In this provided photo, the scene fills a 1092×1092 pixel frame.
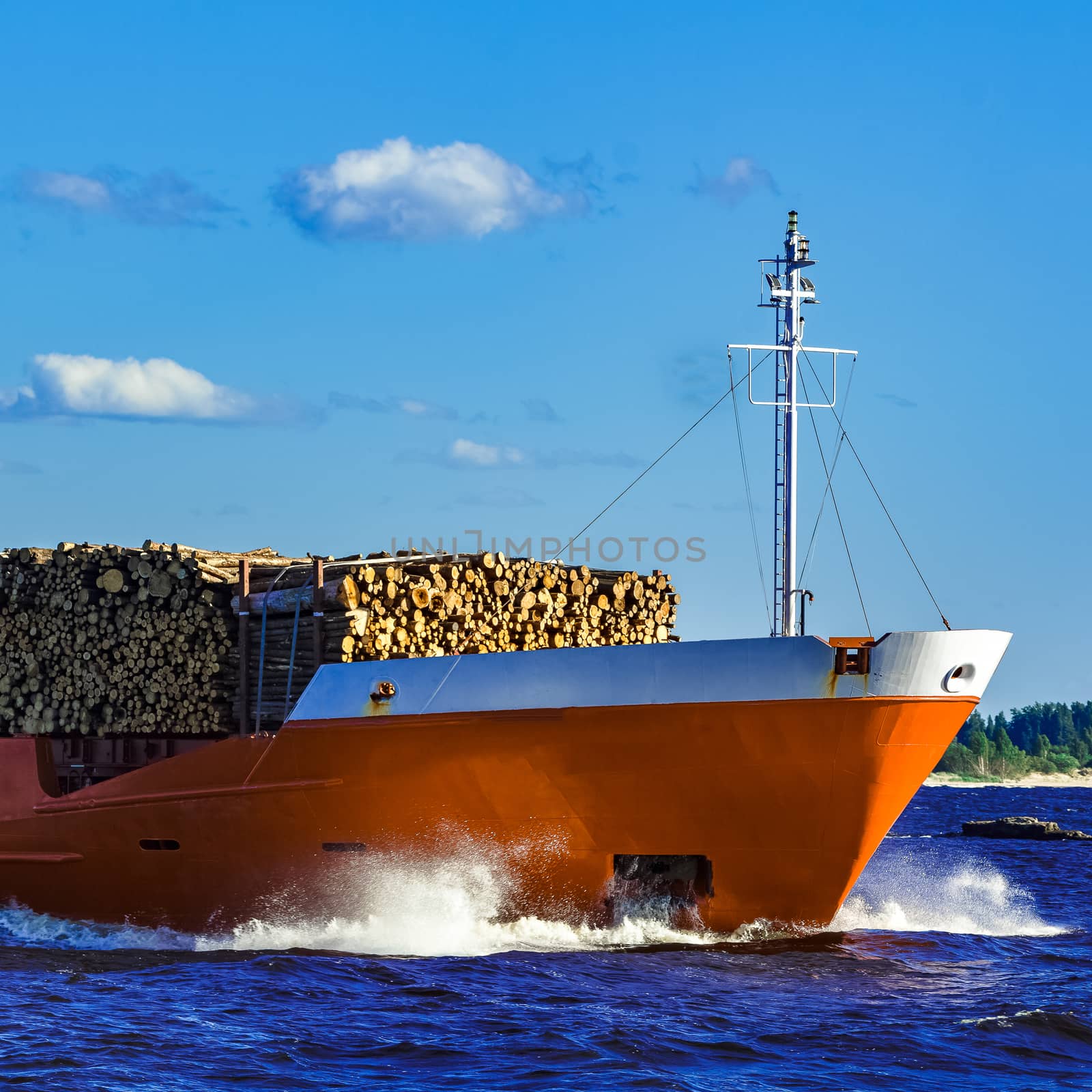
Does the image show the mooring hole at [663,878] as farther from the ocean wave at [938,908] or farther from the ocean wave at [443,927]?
→ the ocean wave at [938,908]

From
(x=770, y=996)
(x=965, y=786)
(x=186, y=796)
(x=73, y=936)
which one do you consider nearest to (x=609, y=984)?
(x=770, y=996)

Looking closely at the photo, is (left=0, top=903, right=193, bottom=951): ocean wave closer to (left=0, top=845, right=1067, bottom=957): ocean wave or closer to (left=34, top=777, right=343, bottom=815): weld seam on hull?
(left=0, top=845, right=1067, bottom=957): ocean wave

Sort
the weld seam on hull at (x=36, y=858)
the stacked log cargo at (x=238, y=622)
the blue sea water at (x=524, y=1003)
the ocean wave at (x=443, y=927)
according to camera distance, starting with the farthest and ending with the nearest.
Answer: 1. the weld seam on hull at (x=36, y=858)
2. the stacked log cargo at (x=238, y=622)
3. the ocean wave at (x=443, y=927)
4. the blue sea water at (x=524, y=1003)

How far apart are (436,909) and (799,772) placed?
3.52 meters

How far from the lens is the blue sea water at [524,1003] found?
9.40 metres

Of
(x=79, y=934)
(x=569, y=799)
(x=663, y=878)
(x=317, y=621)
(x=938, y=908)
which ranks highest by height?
(x=317, y=621)

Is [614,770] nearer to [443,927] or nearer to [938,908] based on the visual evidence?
[443,927]

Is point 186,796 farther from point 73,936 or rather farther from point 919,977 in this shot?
point 919,977

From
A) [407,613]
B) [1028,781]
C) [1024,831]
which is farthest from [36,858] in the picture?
[1028,781]

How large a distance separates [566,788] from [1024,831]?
34.9 metres

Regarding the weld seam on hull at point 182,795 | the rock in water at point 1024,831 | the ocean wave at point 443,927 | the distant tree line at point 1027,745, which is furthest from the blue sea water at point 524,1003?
the distant tree line at point 1027,745

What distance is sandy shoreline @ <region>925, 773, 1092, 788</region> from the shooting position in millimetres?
132363

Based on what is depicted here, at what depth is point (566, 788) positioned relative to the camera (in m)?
12.8

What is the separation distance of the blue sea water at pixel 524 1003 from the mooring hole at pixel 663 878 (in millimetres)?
311
